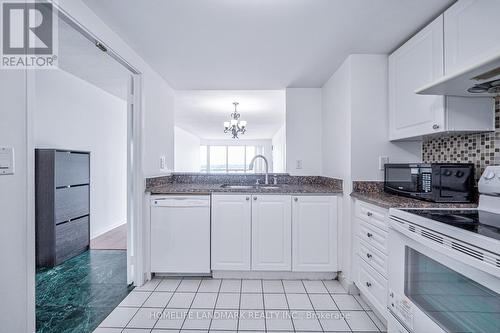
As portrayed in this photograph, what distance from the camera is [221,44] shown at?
1.95m

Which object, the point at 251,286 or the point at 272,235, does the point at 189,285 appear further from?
the point at 272,235

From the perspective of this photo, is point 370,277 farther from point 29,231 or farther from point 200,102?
point 200,102

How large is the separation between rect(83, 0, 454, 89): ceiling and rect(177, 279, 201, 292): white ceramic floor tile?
6.86ft

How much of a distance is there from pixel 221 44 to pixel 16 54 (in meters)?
1.29

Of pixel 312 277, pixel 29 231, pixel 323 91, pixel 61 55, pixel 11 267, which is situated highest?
pixel 61 55

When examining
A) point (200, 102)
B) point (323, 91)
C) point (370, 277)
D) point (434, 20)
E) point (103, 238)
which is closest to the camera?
point (434, 20)

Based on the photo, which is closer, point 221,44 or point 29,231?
point 29,231

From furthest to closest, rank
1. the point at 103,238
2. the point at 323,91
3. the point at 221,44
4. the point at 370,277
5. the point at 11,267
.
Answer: the point at 103,238 → the point at 323,91 → the point at 221,44 → the point at 370,277 → the point at 11,267

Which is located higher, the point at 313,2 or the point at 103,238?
the point at 313,2

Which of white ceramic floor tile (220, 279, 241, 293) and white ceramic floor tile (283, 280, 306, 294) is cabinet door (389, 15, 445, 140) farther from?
white ceramic floor tile (220, 279, 241, 293)

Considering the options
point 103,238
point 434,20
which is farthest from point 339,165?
point 103,238

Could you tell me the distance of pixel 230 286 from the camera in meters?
2.20

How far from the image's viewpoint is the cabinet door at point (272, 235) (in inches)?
90.3

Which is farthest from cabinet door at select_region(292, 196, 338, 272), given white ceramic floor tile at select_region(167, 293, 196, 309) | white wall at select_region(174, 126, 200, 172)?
white wall at select_region(174, 126, 200, 172)
